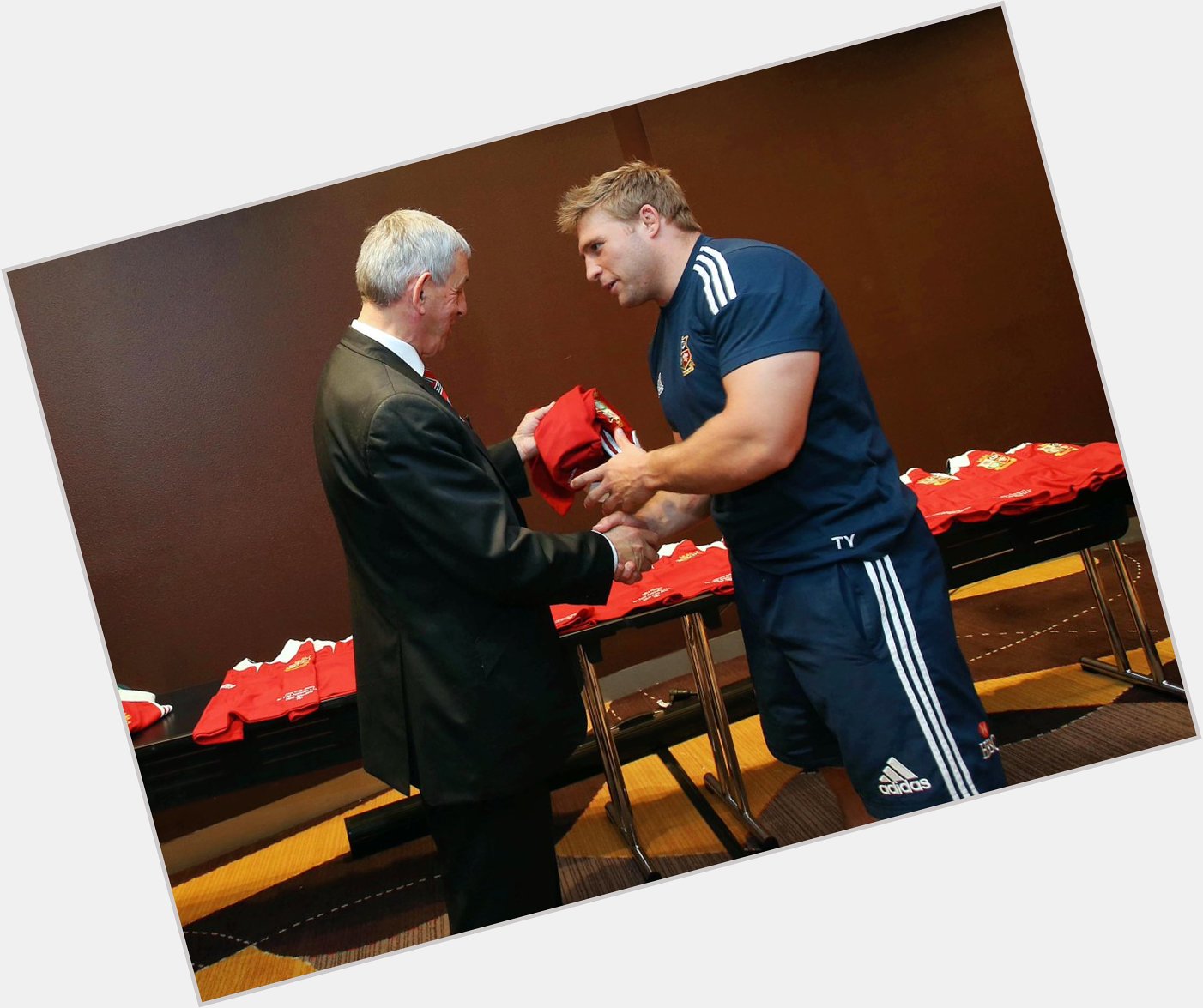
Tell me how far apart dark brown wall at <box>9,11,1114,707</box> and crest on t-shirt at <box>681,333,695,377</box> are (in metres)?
1.68

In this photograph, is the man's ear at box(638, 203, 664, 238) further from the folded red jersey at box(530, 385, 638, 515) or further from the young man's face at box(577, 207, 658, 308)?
the folded red jersey at box(530, 385, 638, 515)

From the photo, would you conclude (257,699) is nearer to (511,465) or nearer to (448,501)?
(511,465)

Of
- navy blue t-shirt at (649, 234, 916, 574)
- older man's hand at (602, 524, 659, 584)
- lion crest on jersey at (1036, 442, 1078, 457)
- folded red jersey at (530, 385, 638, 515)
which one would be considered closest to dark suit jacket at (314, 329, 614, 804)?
older man's hand at (602, 524, 659, 584)

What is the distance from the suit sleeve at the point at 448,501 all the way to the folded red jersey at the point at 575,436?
387mm

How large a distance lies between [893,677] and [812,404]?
57cm

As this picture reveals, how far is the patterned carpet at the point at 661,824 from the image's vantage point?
2.50 meters

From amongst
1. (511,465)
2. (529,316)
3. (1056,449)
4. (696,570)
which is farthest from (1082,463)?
(529,316)

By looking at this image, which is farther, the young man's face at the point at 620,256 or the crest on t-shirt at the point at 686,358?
the young man's face at the point at 620,256

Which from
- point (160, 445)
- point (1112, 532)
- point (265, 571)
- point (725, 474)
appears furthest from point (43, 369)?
point (1112, 532)

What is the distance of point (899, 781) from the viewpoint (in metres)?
1.77

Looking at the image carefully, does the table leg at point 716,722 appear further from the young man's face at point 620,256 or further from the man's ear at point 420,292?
the man's ear at point 420,292

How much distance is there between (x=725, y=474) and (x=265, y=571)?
6.96 ft

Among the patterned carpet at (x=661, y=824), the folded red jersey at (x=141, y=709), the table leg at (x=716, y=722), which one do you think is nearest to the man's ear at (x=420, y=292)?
the table leg at (x=716, y=722)

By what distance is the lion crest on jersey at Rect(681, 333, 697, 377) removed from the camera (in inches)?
74.0
